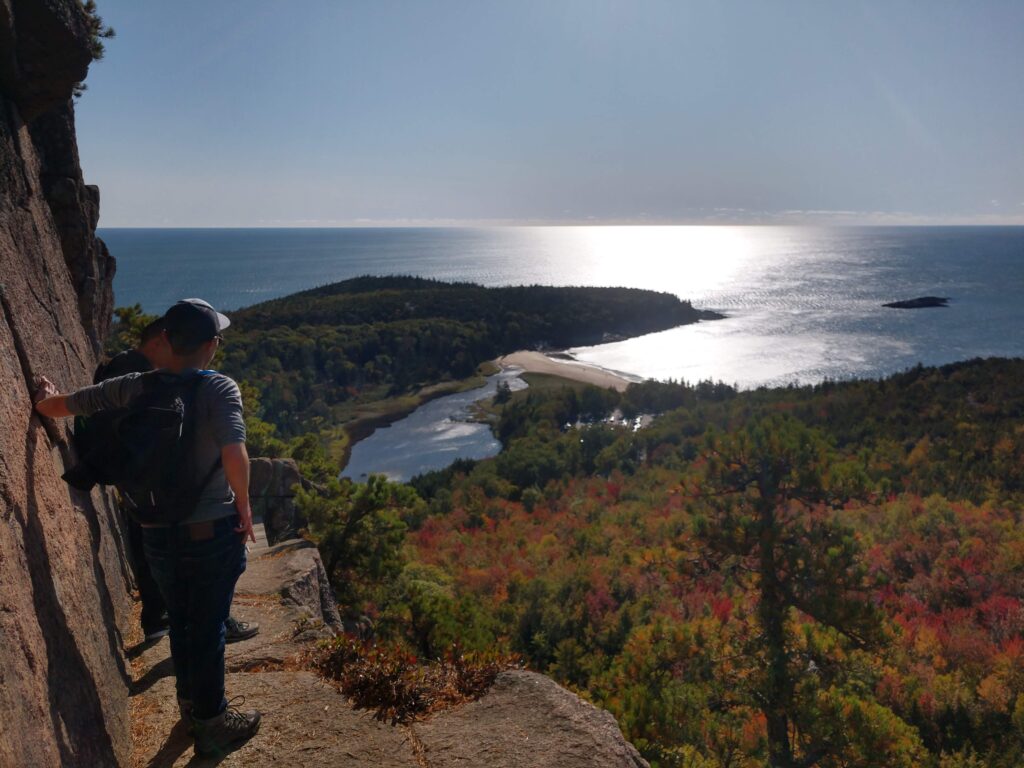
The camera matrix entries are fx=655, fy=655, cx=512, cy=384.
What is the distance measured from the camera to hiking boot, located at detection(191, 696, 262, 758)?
4.56m

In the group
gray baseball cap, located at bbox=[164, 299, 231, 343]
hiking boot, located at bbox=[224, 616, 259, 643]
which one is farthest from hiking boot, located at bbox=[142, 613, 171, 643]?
gray baseball cap, located at bbox=[164, 299, 231, 343]

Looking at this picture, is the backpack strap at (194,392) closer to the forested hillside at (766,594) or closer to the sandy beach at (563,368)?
the forested hillside at (766,594)

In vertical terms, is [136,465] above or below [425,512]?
above

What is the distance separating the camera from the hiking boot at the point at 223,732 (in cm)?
456

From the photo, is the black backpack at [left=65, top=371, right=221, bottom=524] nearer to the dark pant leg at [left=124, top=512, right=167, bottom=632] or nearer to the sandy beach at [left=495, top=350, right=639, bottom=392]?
the dark pant leg at [left=124, top=512, right=167, bottom=632]

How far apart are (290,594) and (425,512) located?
39302 millimetres

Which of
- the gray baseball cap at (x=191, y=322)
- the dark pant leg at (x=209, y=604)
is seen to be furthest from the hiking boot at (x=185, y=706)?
the gray baseball cap at (x=191, y=322)

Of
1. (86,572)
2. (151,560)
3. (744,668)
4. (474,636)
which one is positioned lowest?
(744,668)

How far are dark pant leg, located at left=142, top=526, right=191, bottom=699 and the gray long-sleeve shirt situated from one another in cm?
18

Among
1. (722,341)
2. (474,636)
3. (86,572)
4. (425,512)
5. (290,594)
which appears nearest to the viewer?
(86,572)

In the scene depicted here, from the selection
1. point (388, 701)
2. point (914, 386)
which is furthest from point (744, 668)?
point (914, 386)

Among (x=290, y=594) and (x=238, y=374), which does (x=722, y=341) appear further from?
(x=290, y=594)

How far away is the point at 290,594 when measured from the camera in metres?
9.02

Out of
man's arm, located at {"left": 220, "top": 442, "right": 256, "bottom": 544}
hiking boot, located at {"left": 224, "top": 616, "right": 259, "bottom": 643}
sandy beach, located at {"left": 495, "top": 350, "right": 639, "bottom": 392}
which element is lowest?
sandy beach, located at {"left": 495, "top": 350, "right": 639, "bottom": 392}
